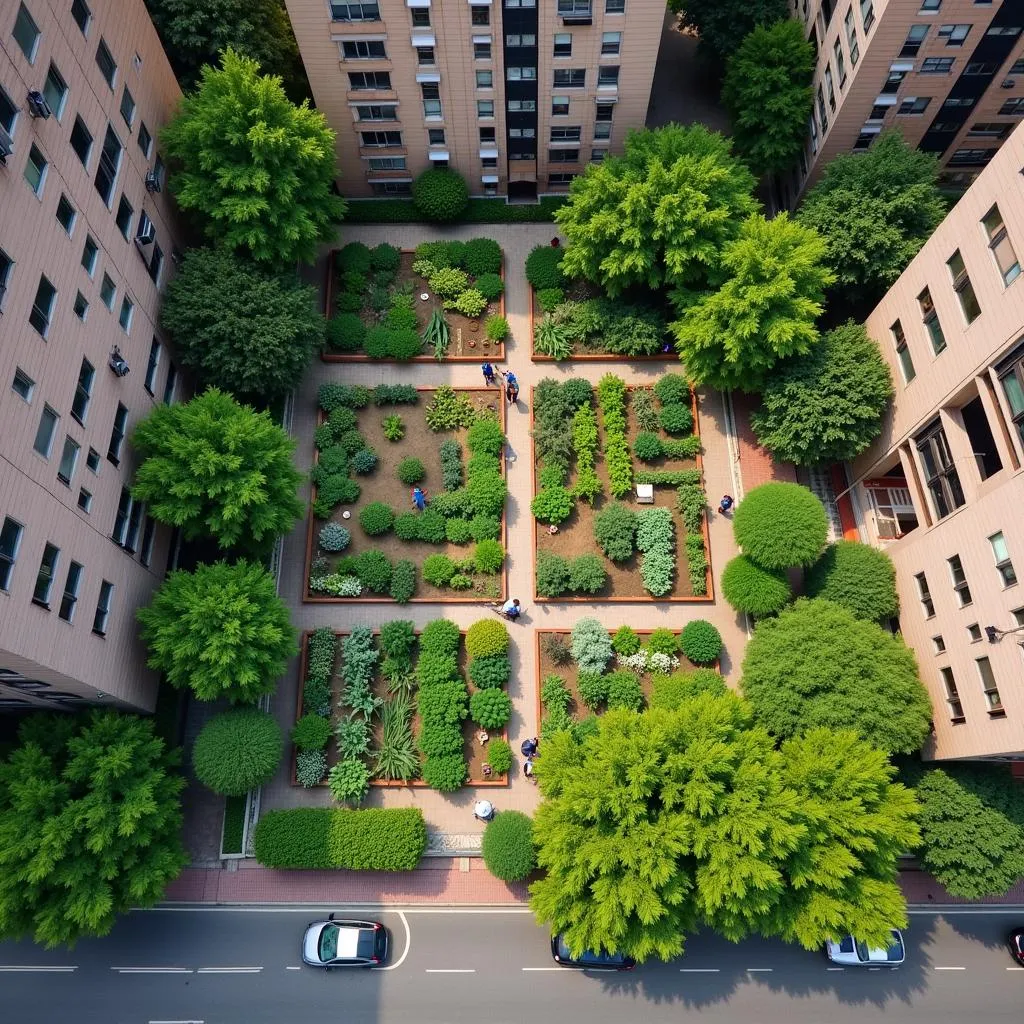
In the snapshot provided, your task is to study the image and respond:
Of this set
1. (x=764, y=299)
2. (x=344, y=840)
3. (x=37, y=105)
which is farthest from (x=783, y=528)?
(x=37, y=105)

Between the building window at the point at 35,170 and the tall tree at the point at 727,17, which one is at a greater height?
the tall tree at the point at 727,17

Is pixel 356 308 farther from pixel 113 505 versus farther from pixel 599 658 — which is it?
pixel 599 658

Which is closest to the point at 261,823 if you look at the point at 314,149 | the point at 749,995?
the point at 749,995

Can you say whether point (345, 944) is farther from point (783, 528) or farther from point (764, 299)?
point (764, 299)

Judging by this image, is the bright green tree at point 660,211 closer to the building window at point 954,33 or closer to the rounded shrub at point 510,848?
the building window at point 954,33

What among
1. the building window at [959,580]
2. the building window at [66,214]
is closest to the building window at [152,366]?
the building window at [66,214]

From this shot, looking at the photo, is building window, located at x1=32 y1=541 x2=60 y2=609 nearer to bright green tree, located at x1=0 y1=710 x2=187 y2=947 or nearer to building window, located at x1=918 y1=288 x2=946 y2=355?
bright green tree, located at x1=0 y1=710 x2=187 y2=947
